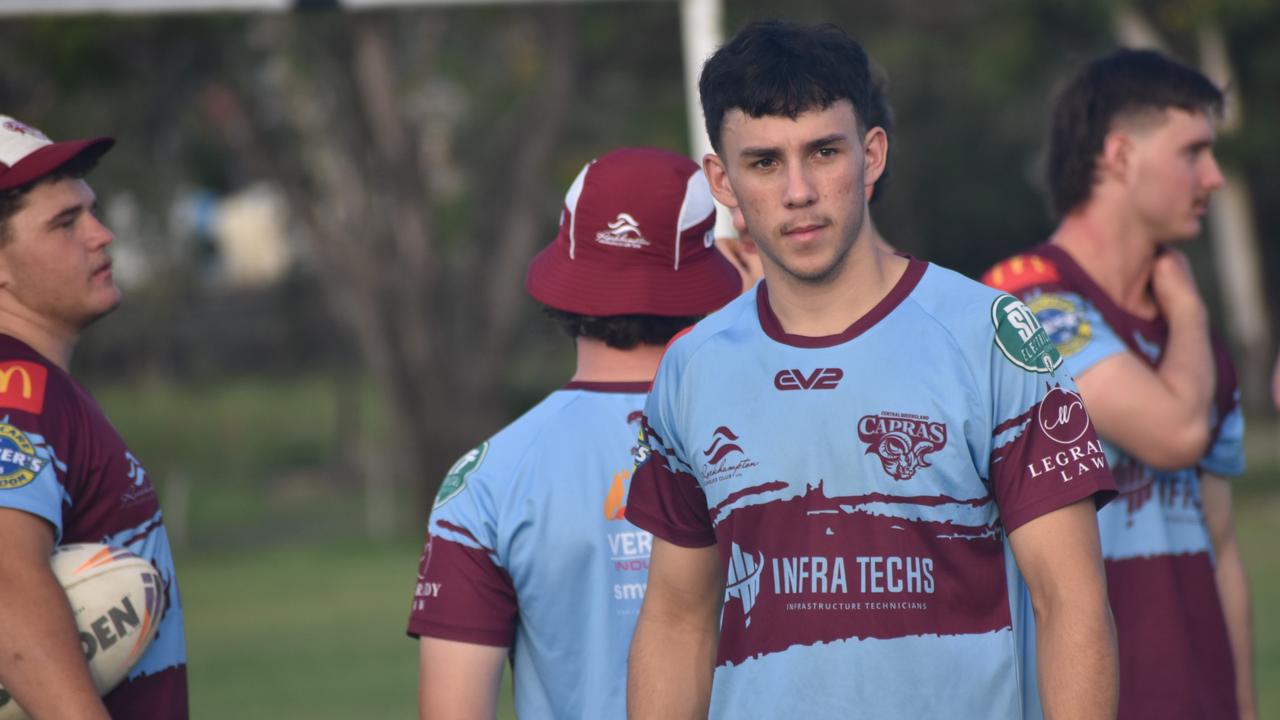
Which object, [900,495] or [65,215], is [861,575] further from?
[65,215]

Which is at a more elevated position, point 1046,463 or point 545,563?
point 1046,463

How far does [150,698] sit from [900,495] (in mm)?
1966

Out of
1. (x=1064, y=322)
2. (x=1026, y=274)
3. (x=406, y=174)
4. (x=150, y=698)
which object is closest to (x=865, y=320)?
(x=1064, y=322)

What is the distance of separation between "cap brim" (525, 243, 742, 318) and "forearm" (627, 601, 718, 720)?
74 centimetres

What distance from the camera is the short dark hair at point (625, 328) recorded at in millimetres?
3725

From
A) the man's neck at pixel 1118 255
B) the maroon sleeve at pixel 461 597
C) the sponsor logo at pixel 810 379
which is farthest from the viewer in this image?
the man's neck at pixel 1118 255

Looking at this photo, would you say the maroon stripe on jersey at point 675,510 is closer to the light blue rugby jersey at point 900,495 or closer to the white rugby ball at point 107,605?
the light blue rugby jersey at point 900,495

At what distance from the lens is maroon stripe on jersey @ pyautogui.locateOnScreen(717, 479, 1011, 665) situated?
2934 mm

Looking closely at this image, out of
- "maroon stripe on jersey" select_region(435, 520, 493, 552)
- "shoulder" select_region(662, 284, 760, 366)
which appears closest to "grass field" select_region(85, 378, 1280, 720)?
"maroon stripe on jersey" select_region(435, 520, 493, 552)

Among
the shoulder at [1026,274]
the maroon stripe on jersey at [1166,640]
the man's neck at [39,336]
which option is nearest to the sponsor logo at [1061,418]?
the maroon stripe on jersey at [1166,640]

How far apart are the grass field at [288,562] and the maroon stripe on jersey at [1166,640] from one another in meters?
7.22

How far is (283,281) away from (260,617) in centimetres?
3052

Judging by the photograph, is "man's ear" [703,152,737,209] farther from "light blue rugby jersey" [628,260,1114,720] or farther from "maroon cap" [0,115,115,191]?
"maroon cap" [0,115,115,191]

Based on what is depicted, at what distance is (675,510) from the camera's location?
3244mm
